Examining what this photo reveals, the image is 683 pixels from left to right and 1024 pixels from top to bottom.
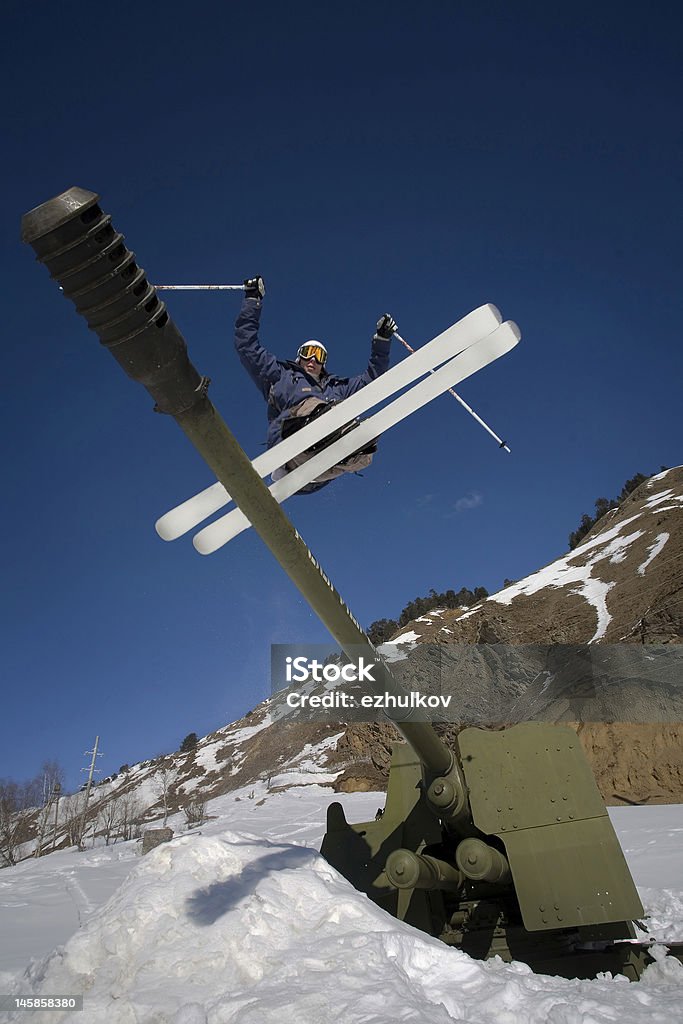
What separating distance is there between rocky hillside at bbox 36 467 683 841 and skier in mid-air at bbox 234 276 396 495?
18.8m

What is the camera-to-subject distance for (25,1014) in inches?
121

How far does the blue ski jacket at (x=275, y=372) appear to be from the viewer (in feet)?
14.9

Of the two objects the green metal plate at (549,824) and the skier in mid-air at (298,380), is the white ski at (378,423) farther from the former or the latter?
the green metal plate at (549,824)

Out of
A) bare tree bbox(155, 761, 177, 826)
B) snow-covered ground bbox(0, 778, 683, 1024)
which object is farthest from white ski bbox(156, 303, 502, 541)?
bare tree bbox(155, 761, 177, 826)

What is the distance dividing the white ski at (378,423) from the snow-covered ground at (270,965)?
81.0 inches

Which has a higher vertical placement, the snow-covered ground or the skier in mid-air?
the skier in mid-air

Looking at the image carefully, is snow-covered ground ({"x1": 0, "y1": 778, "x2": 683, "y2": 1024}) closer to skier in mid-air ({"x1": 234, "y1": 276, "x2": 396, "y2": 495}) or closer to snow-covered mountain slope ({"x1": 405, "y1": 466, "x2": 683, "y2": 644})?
skier in mid-air ({"x1": 234, "y1": 276, "x2": 396, "y2": 495})

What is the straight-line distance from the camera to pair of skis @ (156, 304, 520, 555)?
3.21m

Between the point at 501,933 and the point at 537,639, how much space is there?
30.0m

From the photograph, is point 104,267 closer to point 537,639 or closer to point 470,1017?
point 470,1017

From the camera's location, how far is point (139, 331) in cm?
223

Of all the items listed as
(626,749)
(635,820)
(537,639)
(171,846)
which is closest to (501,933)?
(171,846)

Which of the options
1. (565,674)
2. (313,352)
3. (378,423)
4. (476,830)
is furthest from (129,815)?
(378,423)

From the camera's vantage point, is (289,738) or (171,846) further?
(289,738)
